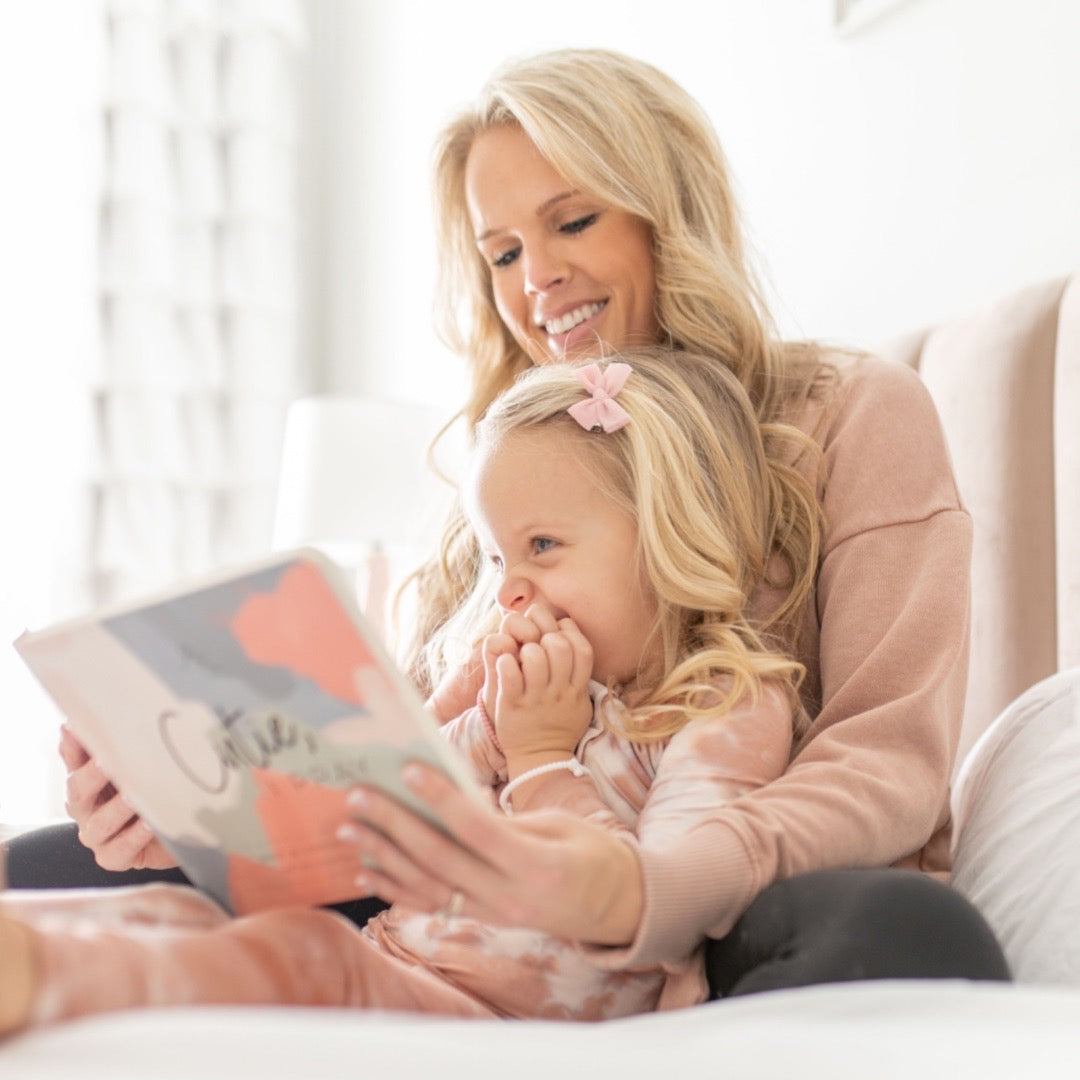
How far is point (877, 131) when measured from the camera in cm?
200

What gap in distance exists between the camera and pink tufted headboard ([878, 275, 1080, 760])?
1.50 metres

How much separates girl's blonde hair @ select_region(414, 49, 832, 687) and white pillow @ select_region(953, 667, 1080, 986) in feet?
1.33

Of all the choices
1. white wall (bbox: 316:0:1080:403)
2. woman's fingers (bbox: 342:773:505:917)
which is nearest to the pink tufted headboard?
white wall (bbox: 316:0:1080:403)

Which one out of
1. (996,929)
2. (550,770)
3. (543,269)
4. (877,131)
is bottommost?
(996,929)

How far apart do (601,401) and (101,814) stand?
58 cm

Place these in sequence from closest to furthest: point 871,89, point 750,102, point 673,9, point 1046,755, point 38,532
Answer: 1. point 1046,755
2. point 871,89
3. point 750,102
4. point 673,9
5. point 38,532

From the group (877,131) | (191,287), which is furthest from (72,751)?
(191,287)

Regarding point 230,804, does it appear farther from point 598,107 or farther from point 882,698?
point 598,107

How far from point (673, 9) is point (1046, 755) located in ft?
6.03

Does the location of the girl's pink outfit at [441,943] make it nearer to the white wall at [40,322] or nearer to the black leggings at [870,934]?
the black leggings at [870,934]

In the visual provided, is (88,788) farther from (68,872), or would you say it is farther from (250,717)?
(250,717)

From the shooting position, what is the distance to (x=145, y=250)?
3.40m

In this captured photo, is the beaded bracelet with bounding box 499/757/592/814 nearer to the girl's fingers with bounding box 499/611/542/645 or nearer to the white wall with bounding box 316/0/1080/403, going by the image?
the girl's fingers with bounding box 499/611/542/645

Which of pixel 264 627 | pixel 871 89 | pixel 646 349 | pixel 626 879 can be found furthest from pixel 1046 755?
pixel 871 89
